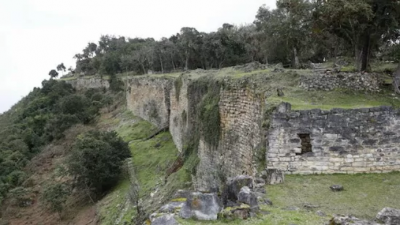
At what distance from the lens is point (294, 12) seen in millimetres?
15336

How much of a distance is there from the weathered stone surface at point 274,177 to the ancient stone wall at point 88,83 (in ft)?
195

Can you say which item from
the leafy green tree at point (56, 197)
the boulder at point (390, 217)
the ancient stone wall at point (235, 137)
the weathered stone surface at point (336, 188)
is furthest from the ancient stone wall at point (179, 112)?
the boulder at point (390, 217)

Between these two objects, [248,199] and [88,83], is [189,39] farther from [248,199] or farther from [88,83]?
[248,199]

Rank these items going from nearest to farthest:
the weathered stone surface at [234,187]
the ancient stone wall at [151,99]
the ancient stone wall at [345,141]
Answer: the weathered stone surface at [234,187]
the ancient stone wall at [345,141]
the ancient stone wall at [151,99]

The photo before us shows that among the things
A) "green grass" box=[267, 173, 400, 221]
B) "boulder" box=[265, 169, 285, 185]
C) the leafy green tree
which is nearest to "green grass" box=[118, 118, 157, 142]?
the leafy green tree

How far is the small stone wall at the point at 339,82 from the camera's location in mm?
13023

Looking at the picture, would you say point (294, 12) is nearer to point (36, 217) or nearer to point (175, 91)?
point (175, 91)

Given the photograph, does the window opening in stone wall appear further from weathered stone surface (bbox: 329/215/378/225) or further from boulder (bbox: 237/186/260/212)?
weathered stone surface (bbox: 329/215/378/225)

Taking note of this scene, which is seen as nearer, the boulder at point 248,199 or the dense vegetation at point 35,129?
the boulder at point 248,199

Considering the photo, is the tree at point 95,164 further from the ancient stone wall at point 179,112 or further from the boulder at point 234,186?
the boulder at point 234,186

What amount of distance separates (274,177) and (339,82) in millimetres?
5942

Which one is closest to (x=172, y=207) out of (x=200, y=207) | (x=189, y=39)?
(x=200, y=207)

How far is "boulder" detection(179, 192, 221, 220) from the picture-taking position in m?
6.26

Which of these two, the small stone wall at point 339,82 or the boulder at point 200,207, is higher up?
the small stone wall at point 339,82
